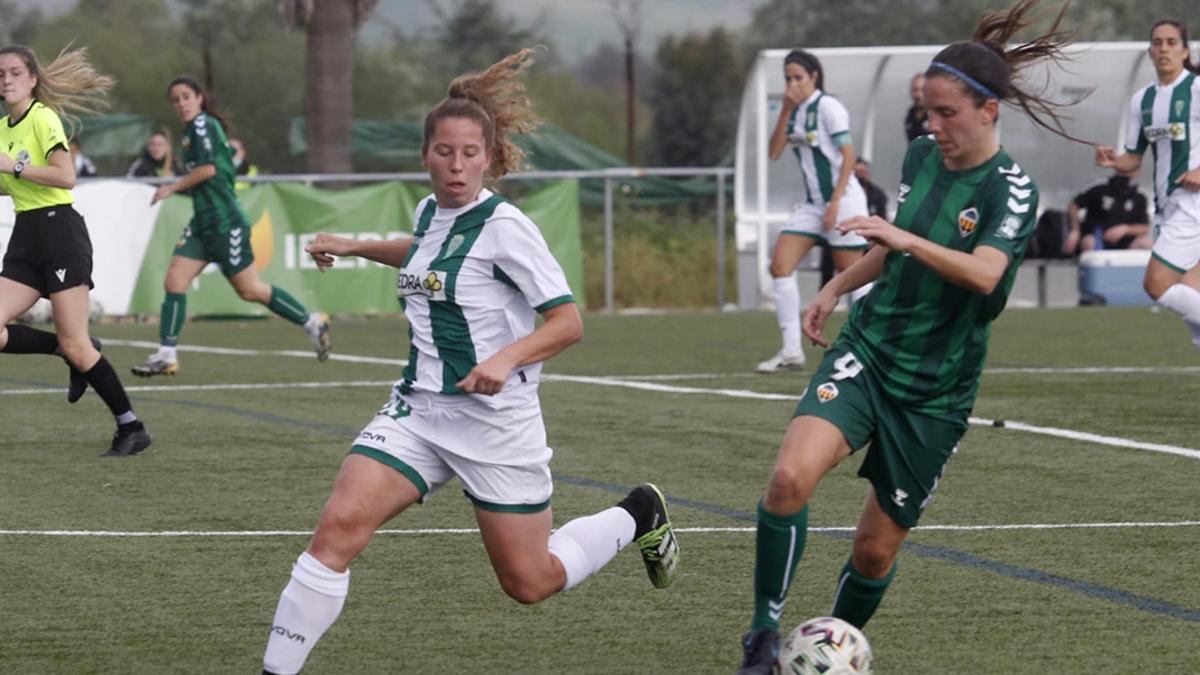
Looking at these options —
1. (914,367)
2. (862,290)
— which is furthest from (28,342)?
(862,290)

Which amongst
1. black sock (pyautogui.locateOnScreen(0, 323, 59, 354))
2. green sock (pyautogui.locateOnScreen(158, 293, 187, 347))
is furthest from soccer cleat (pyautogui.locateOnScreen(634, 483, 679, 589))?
green sock (pyautogui.locateOnScreen(158, 293, 187, 347))

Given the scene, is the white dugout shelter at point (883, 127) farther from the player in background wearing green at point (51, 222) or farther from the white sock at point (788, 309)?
the player in background wearing green at point (51, 222)

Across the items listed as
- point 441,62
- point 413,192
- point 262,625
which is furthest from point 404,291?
point 441,62

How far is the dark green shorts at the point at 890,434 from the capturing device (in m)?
5.35

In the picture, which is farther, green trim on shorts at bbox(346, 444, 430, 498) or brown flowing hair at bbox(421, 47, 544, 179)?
brown flowing hair at bbox(421, 47, 544, 179)

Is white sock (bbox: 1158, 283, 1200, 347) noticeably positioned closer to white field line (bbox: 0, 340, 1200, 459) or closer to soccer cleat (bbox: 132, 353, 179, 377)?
white field line (bbox: 0, 340, 1200, 459)

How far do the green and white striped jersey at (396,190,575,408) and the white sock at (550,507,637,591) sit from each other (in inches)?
22.1

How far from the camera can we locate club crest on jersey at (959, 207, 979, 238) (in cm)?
541

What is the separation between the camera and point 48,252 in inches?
383

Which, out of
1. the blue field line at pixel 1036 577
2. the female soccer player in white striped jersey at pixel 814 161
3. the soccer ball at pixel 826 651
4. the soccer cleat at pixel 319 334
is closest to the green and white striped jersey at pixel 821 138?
the female soccer player in white striped jersey at pixel 814 161

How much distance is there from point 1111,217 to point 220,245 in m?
12.7

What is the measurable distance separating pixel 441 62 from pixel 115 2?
3104cm

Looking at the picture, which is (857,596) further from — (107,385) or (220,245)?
(220,245)

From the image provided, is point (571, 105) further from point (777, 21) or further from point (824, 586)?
point (824, 586)
